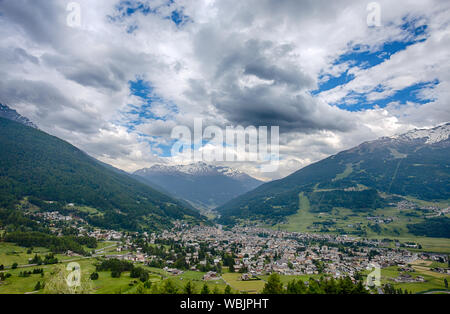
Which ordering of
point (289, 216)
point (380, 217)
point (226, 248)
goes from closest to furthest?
point (226, 248) → point (380, 217) → point (289, 216)

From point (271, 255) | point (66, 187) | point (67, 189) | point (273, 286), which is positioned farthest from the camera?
point (66, 187)

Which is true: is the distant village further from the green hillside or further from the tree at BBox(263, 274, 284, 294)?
the tree at BBox(263, 274, 284, 294)

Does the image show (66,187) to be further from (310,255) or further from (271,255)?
(310,255)

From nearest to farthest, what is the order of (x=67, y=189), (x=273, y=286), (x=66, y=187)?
(x=273, y=286), (x=67, y=189), (x=66, y=187)

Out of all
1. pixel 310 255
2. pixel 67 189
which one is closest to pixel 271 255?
pixel 310 255

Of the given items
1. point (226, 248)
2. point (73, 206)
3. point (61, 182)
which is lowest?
point (226, 248)

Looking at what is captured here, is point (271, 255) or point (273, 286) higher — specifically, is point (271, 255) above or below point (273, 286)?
below

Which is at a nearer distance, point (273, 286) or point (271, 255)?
point (273, 286)

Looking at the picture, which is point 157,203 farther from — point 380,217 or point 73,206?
point 380,217
